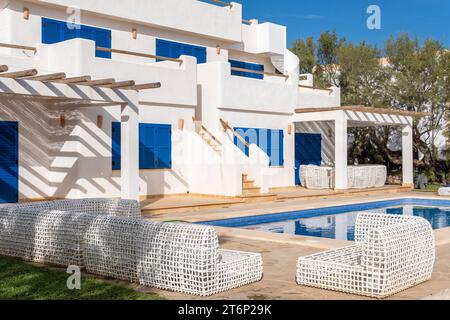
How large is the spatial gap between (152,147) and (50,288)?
37.7ft

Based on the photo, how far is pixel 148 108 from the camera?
17.8 m

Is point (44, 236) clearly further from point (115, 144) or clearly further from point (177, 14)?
point (177, 14)

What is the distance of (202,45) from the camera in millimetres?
22047

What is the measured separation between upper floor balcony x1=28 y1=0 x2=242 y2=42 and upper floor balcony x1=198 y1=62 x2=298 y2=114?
2.08 metres

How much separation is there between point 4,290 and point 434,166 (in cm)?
2393

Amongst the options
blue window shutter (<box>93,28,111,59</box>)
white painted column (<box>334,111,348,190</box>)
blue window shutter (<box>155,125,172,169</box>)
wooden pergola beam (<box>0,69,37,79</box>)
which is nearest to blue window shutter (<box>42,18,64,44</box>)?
blue window shutter (<box>93,28,111,59</box>)

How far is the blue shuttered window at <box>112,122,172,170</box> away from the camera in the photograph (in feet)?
56.3

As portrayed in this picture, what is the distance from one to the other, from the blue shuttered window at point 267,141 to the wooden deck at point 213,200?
125 centimetres

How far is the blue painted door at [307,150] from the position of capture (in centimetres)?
2380

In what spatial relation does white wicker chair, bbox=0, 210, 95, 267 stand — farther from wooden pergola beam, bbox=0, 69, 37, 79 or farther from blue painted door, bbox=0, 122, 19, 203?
blue painted door, bbox=0, 122, 19, 203

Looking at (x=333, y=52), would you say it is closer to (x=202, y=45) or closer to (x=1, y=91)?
(x=202, y=45)

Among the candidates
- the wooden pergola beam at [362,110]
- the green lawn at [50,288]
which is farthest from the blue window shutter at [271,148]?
the green lawn at [50,288]

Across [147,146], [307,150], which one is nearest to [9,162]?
[147,146]

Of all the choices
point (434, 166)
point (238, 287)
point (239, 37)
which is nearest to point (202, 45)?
point (239, 37)
